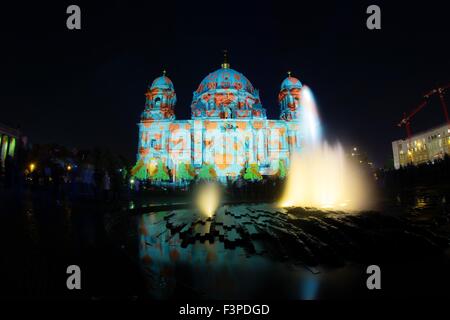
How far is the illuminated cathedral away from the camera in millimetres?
47156

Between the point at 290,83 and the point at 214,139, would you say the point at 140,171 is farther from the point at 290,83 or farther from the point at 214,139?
the point at 290,83

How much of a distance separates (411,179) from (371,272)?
20.0 metres

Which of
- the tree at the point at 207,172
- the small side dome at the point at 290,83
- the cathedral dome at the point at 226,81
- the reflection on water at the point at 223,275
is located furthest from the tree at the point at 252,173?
the reflection on water at the point at 223,275

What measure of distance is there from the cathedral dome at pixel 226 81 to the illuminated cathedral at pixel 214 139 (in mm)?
6348

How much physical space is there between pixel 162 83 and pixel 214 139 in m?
15.9

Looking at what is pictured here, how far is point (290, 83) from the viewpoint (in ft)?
180

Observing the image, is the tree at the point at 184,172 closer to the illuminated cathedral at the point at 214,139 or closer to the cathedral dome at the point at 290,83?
the illuminated cathedral at the point at 214,139

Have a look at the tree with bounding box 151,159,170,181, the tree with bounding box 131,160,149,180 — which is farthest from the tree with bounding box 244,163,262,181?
the tree with bounding box 131,160,149,180

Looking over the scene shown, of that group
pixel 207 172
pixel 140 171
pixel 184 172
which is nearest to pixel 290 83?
pixel 207 172

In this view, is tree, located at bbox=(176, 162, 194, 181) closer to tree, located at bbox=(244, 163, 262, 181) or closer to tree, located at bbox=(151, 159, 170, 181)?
tree, located at bbox=(151, 159, 170, 181)

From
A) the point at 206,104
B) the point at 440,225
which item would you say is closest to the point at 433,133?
the point at 206,104

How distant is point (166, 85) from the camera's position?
53031 millimetres

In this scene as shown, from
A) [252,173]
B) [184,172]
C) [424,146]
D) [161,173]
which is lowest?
[252,173]
